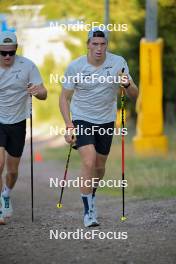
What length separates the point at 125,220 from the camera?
974cm

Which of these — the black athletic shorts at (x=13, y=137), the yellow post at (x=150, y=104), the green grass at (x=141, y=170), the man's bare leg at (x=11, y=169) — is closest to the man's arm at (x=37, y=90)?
the black athletic shorts at (x=13, y=137)

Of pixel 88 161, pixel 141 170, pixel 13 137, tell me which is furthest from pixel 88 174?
pixel 141 170

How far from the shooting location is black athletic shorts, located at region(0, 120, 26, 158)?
955 centimetres

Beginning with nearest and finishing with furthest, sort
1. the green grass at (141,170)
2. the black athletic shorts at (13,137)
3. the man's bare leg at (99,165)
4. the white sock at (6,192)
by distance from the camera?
the man's bare leg at (99,165)
the black athletic shorts at (13,137)
the white sock at (6,192)
the green grass at (141,170)

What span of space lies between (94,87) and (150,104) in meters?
10.7

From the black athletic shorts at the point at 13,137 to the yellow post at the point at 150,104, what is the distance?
9575mm

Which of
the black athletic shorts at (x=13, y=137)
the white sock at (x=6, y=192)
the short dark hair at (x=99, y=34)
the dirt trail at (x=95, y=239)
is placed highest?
the short dark hair at (x=99, y=34)

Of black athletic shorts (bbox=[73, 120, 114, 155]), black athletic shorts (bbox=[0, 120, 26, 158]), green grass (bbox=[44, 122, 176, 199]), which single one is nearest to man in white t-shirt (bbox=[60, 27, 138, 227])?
black athletic shorts (bbox=[73, 120, 114, 155])

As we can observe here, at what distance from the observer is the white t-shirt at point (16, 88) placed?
939cm

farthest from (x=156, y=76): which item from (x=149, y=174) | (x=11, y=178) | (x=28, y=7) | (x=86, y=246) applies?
(x=28, y=7)

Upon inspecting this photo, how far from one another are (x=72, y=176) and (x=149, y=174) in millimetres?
1417

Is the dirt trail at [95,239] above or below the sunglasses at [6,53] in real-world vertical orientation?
below

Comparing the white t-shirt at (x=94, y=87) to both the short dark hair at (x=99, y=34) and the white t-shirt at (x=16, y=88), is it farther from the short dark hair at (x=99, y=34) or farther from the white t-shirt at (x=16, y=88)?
the white t-shirt at (x=16, y=88)

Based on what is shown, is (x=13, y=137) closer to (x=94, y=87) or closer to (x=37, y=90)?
(x=37, y=90)
